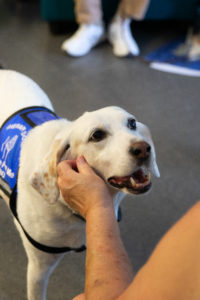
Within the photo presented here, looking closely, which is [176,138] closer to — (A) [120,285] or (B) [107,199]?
(B) [107,199]

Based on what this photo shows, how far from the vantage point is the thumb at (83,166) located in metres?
0.84

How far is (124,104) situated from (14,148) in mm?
1287

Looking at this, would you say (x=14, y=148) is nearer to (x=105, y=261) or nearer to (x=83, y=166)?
(x=83, y=166)

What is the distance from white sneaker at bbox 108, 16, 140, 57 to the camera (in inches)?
108

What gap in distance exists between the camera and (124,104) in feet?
7.39

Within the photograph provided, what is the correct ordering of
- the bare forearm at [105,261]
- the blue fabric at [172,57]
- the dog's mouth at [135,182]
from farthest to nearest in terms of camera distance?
the blue fabric at [172,57]
the dog's mouth at [135,182]
the bare forearm at [105,261]

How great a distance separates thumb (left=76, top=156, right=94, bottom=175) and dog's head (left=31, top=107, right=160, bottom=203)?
21 mm

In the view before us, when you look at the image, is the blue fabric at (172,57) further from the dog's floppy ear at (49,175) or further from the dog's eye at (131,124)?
the dog's floppy ear at (49,175)

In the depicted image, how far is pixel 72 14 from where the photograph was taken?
291 centimetres

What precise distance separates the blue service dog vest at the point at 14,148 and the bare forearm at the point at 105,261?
0.38m

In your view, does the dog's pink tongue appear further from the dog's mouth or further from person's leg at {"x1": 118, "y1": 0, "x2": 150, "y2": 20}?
person's leg at {"x1": 118, "y1": 0, "x2": 150, "y2": 20}

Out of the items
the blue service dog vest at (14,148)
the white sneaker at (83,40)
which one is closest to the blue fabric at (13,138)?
the blue service dog vest at (14,148)

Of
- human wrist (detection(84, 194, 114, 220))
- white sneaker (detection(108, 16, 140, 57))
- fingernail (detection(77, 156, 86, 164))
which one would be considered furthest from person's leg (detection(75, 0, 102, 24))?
human wrist (detection(84, 194, 114, 220))

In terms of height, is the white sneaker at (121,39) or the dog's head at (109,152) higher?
the dog's head at (109,152)
